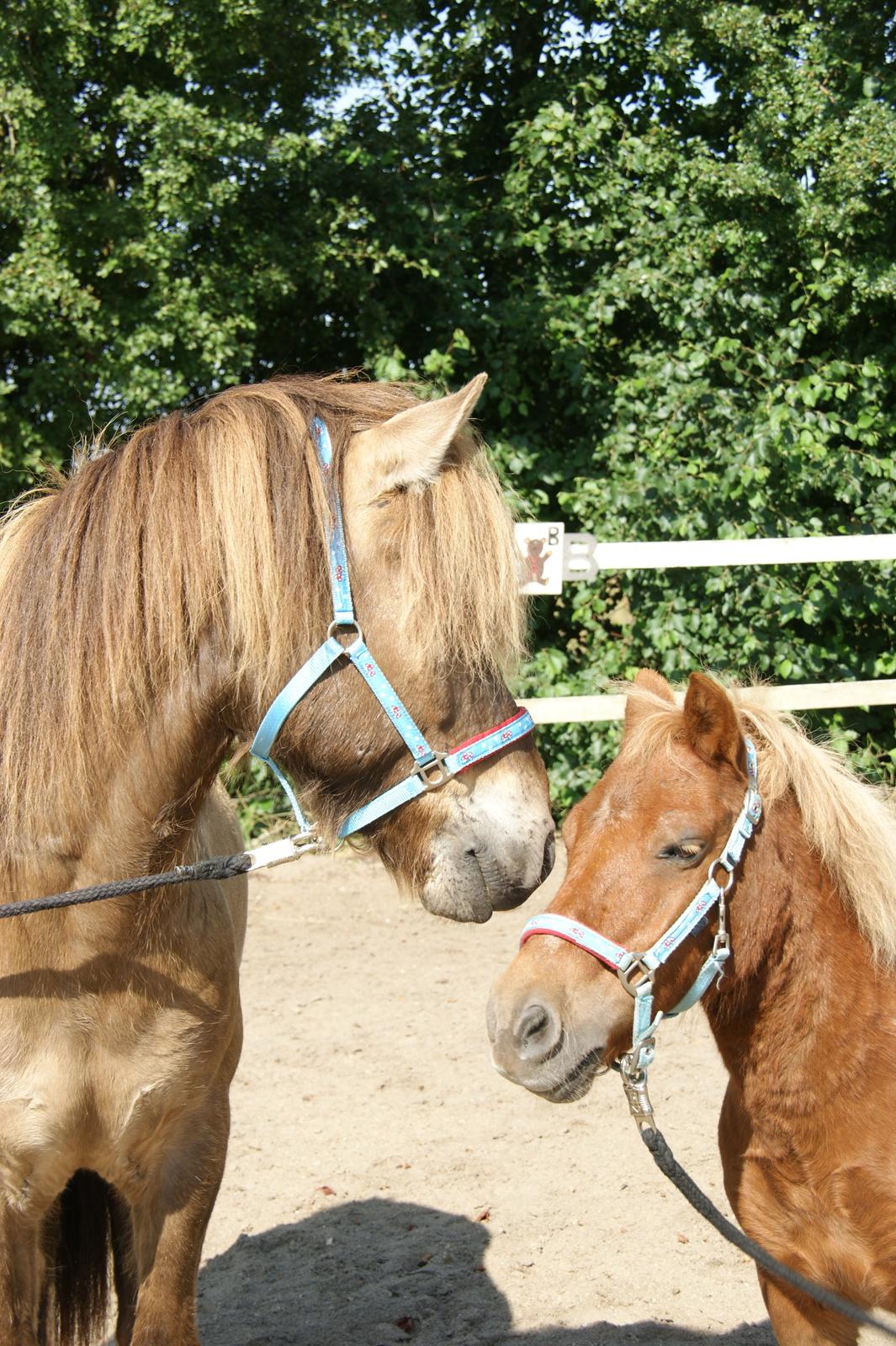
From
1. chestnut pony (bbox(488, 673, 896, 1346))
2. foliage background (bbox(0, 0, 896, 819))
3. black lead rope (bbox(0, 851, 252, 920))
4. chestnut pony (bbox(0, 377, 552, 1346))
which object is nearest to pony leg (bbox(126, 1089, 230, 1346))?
chestnut pony (bbox(0, 377, 552, 1346))

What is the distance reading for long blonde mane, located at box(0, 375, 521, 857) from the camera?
5.75ft

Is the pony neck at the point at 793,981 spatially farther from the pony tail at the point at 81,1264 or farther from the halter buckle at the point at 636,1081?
the pony tail at the point at 81,1264

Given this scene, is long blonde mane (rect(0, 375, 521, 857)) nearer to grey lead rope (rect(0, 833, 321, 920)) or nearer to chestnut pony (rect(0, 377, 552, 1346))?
chestnut pony (rect(0, 377, 552, 1346))

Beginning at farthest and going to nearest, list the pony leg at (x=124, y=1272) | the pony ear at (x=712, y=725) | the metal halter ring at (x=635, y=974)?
the pony leg at (x=124, y=1272), the pony ear at (x=712, y=725), the metal halter ring at (x=635, y=974)

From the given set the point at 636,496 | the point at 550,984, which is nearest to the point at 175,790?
the point at 550,984

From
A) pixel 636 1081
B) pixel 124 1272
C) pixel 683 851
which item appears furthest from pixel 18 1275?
pixel 683 851

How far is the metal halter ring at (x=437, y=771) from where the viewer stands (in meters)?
1.74

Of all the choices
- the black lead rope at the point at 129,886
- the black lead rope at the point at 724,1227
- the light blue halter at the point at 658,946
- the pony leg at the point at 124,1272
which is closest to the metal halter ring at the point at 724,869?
the light blue halter at the point at 658,946

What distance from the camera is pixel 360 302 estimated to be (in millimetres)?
7121

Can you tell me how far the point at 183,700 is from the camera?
1.82 metres

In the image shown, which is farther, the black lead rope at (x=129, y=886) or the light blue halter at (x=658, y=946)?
the light blue halter at (x=658, y=946)

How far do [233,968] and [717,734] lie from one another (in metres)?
1.03

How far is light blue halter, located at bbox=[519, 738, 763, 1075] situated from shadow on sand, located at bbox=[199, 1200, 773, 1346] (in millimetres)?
1270

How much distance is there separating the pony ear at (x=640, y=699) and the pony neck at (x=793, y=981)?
311 mm
